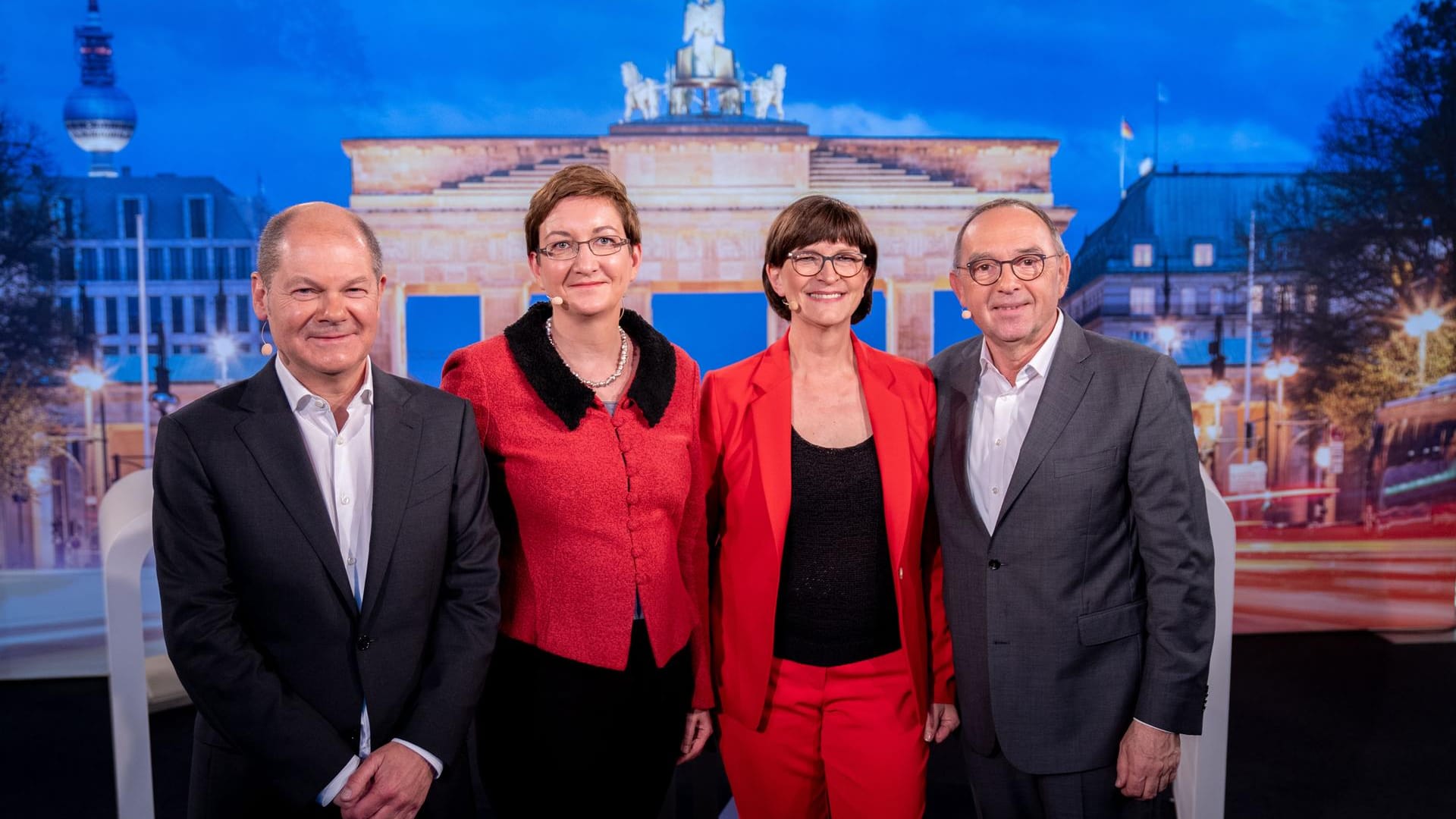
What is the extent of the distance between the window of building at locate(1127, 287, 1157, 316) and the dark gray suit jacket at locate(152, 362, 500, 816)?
4673 millimetres

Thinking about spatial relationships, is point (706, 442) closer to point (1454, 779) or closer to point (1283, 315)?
point (1454, 779)

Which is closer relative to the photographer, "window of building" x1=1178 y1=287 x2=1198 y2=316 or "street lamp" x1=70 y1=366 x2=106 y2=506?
"street lamp" x1=70 y1=366 x2=106 y2=506

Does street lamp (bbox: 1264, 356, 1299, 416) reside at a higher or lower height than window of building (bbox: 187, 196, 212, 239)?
lower

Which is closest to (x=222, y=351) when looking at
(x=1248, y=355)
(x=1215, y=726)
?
(x=1215, y=726)

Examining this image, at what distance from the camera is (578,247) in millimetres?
1737

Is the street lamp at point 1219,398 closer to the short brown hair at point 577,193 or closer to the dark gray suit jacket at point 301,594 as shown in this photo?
the short brown hair at point 577,193

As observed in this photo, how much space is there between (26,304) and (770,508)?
185 inches

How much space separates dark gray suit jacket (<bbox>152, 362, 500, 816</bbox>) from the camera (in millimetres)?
1438

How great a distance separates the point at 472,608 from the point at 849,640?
0.79 meters

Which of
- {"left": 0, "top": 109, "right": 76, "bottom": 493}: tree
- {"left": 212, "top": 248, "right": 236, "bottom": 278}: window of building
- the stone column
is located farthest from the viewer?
the stone column

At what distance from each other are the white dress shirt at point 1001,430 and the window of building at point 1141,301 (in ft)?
12.3

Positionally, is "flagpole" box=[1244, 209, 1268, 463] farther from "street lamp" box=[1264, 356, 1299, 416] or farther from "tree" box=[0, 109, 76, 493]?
"tree" box=[0, 109, 76, 493]

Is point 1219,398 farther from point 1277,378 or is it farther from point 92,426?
point 92,426

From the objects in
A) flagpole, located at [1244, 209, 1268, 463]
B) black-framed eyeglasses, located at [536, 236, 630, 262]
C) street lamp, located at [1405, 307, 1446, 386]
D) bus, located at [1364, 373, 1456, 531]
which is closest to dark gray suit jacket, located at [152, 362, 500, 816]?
black-framed eyeglasses, located at [536, 236, 630, 262]
